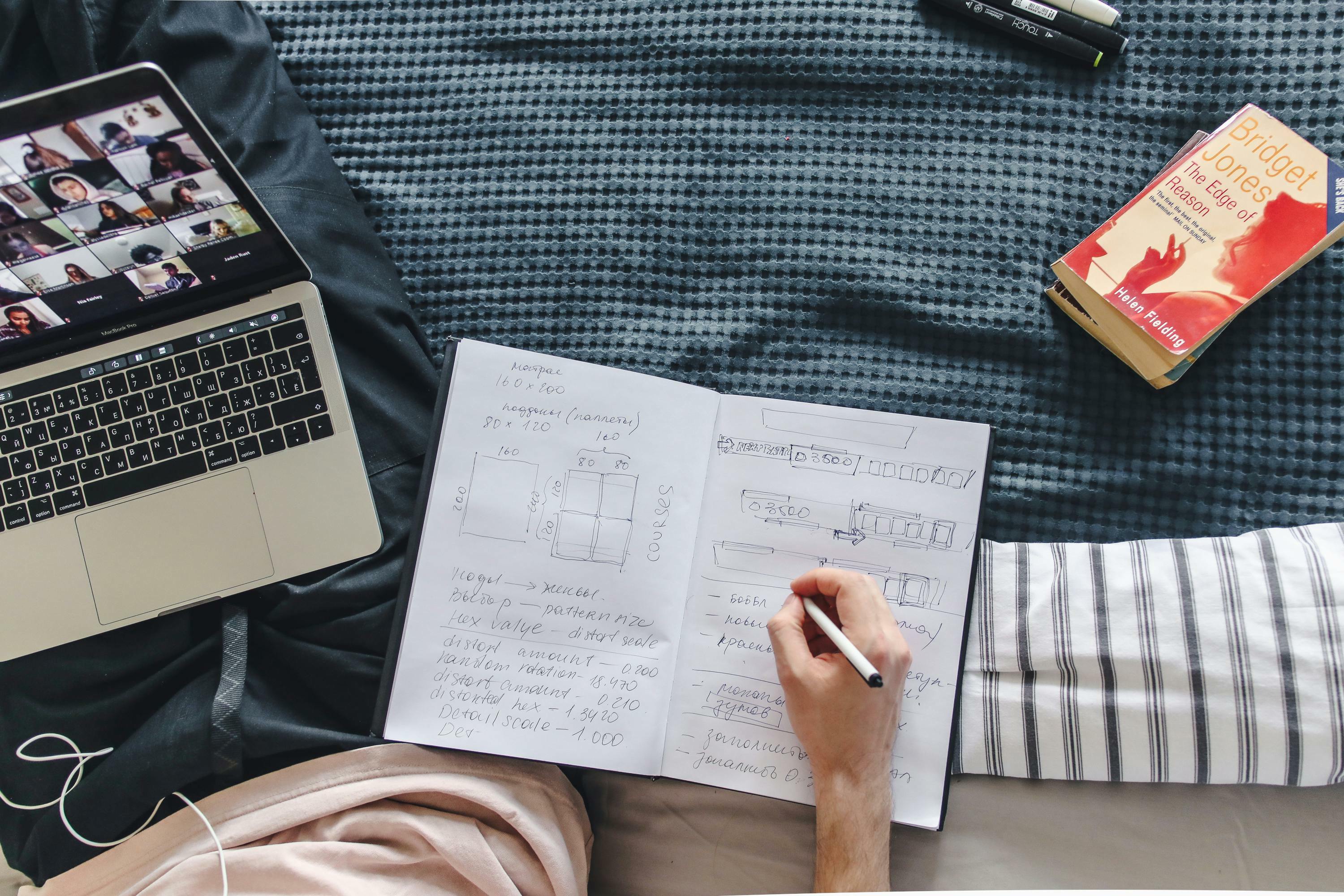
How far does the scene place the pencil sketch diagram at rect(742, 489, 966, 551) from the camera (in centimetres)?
72

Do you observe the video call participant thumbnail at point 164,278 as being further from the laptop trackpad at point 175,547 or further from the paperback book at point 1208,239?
the paperback book at point 1208,239

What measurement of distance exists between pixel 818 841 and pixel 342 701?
417 millimetres

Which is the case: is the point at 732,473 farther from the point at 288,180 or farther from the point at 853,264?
the point at 288,180

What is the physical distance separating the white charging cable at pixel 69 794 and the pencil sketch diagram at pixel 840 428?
57 cm

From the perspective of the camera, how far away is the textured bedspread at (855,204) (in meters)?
0.72

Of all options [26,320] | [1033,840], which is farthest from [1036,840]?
[26,320]

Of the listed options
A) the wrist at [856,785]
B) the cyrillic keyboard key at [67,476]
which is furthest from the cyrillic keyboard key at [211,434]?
the wrist at [856,785]

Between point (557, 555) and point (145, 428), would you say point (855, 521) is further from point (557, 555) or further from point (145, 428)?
point (145, 428)

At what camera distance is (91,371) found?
70 cm

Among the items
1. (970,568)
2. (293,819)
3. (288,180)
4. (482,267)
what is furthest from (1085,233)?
(293,819)

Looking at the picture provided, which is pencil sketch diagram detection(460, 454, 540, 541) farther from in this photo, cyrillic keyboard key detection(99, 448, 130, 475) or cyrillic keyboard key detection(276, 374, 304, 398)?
cyrillic keyboard key detection(99, 448, 130, 475)

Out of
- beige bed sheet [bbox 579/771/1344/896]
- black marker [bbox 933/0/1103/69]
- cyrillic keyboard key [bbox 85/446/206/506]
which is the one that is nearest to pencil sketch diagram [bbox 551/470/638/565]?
beige bed sheet [bbox 579/771/1344/896]

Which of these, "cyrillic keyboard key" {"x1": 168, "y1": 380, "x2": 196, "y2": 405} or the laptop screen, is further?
"cyrillic keyboard key" {"x1": 168, "y1": 380, "x2": 196, "y2": 405}

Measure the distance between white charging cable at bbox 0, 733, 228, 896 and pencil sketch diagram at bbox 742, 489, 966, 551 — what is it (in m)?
0.51
